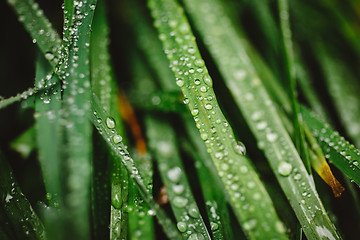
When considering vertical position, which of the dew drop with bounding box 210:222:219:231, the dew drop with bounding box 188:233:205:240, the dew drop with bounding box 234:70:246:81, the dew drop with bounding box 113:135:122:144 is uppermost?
the dew drop with bounding box 234:70:246:81

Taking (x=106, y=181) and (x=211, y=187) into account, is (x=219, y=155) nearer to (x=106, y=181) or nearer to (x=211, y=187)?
(x=211, y=187)

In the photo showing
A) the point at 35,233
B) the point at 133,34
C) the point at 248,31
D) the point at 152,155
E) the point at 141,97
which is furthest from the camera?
the point at 248,31

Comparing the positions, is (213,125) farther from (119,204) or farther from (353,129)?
(353,129)

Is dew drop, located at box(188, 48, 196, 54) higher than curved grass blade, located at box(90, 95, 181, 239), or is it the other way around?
dew drop, located at box(188, 48, 196, 54)

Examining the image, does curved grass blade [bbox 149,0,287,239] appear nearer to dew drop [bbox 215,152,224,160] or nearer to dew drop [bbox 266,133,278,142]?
dew drop [bbox 215,152,224,160]

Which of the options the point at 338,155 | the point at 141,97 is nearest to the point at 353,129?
the point at 338,155

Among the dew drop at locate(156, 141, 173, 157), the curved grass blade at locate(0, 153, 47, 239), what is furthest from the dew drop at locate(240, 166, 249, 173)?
the curved grass blade at locate(0, 153, 47, 239)

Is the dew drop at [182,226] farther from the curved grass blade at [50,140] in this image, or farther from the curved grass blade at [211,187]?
the curved grass blade at [50,140]
